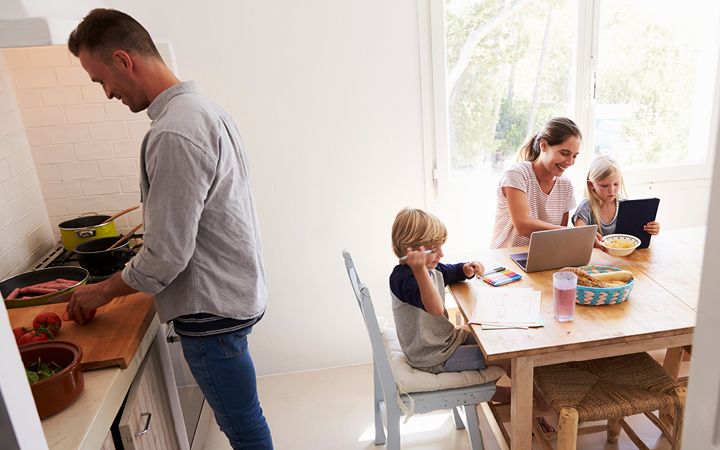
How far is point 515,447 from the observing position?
1834 millimetres

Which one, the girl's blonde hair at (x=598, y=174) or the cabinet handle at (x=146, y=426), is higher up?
the girl's blonde hair at (x=598, y=174)

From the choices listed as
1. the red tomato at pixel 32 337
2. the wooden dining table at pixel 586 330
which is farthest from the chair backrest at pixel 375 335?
the red tomato at pixel 32 337

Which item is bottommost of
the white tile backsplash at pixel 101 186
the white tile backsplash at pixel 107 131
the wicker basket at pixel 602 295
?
the wicker basket at pixel 602 295

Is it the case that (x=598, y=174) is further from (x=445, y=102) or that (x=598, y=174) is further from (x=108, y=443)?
(x=108, y=443)

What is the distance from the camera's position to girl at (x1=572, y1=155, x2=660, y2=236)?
2.33 metres

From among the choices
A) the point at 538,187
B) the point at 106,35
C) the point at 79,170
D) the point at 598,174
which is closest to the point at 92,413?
the point at 106,35

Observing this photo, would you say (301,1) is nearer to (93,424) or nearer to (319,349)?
(319,349)

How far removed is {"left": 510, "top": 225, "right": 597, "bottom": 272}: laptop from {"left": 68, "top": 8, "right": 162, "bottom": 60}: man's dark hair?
1.48m

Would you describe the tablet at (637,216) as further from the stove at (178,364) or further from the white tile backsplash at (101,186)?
the white tile backsplash at (101,186)

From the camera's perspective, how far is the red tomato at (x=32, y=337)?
4.96ft

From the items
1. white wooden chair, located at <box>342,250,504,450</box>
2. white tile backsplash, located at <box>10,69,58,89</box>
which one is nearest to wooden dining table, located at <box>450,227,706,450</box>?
white wooden chair, located at <box>342,250,504,450</box>

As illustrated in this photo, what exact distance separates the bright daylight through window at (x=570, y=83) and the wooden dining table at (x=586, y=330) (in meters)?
0.98

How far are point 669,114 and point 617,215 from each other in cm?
107

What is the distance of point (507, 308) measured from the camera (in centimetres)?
189
